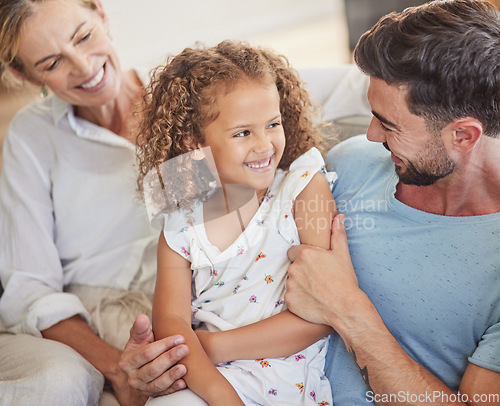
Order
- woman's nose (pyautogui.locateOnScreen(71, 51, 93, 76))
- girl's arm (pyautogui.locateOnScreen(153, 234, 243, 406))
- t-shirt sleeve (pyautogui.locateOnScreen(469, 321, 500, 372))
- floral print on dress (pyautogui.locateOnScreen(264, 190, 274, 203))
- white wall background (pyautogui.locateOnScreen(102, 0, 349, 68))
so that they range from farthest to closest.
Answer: white wall background (pyautogui.locateOnScreen(102, 0, 349, 68)), woman's nose (pyautogui.locateOnScreen(71, 51, 93, 76)), floral print on dress (pyautogui.locateOnScreen(264, 190, 274, 203)), girl's arm (pyautogui.locateOnScreen(153, 234, 243, 406)), t-shirt sleeve (pyautogui.locateOnScreen(469, 321, 500, 372))

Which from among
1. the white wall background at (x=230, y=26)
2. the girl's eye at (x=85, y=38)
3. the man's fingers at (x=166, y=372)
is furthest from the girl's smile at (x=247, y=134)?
the white wall background at (x=230, y=26)

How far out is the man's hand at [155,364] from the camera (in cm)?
110

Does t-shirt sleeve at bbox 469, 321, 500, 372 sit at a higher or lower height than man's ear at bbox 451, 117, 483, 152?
lower

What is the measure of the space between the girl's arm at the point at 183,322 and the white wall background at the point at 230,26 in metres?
2.18

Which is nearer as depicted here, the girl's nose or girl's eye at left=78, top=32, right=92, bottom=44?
the girl's nose

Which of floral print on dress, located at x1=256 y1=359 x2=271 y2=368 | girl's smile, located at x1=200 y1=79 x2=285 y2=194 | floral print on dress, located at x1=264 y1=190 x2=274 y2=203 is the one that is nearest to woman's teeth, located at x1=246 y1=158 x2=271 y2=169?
girl's smile, located at x1=200 y1=79 x2=285 y2=194

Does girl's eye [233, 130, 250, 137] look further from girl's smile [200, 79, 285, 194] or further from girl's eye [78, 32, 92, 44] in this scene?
girl's eye [78, 32, 92, 44]

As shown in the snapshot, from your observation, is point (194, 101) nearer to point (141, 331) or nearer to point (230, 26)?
point (141, 331)

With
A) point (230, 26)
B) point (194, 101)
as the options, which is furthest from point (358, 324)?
point (230, 26)

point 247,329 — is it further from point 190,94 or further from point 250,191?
point 190,94

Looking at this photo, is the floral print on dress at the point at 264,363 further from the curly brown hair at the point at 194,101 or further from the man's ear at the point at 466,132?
the man's ear at the point at 466,132

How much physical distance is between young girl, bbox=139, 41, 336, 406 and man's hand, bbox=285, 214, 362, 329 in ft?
0.12

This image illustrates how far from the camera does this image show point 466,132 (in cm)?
104

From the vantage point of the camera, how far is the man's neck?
1.08m
